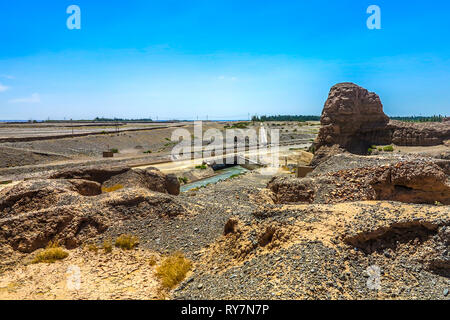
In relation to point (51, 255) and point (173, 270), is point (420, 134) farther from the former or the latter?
point (51, 255)

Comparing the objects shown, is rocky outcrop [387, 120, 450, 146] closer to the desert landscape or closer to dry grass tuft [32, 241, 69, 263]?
the desert landscape

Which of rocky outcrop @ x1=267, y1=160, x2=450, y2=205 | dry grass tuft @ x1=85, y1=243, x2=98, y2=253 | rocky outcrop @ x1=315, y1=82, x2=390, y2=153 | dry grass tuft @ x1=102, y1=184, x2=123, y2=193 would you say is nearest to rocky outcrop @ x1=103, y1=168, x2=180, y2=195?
dry grass tuft @ x1=102, y1=184, x2=123, y2=193

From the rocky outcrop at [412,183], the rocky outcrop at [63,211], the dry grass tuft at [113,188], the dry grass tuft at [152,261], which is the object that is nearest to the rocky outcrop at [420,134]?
the rocky outcrop at [412,183]

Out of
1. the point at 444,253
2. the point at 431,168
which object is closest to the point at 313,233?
the point at 444,253

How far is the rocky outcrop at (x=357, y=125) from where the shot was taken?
2542 cm

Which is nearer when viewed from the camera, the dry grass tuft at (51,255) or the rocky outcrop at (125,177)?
the dry grass tuft at (51,255)

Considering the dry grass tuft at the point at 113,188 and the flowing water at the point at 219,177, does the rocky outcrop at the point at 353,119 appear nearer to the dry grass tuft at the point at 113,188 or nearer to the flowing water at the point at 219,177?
the flowing water at the point at 219,177

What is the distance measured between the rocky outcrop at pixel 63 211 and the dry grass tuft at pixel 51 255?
0.50 m

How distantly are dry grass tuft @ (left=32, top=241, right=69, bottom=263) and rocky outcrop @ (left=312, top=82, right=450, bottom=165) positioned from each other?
21915 millimetres

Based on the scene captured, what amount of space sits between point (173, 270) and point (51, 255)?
13.2 feet

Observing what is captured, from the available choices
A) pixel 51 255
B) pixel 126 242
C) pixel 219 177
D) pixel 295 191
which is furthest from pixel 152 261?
pixel 219 177

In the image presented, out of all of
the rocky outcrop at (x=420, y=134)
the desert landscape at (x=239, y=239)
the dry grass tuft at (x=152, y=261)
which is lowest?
the dry grass tuft at (x=152, y=261)

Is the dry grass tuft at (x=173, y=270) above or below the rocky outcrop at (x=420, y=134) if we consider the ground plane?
below
